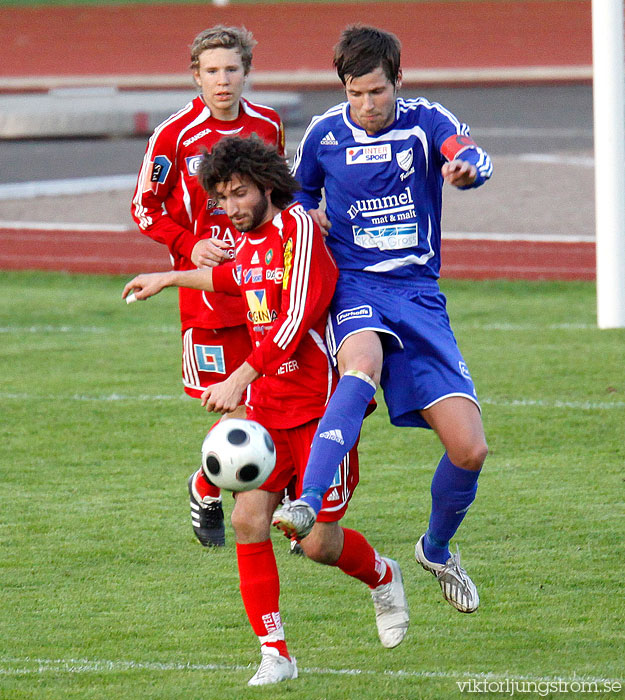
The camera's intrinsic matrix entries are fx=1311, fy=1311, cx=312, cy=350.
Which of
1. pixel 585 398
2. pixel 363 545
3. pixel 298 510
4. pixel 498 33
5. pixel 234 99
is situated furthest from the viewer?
pixel 498 33

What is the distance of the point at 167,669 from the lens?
4.26 m

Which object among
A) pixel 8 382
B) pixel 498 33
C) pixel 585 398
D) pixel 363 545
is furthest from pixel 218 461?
pixel 498 33

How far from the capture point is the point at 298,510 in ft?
12.6

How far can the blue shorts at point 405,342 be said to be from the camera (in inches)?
181

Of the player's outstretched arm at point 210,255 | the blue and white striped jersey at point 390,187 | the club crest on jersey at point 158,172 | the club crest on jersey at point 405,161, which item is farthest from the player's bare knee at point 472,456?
the club crest on jersey at point 158,172

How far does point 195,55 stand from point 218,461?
238 centimetres

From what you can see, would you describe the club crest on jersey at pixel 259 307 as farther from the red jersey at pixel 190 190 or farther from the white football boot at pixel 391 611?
the red jersey at pixel 190 190

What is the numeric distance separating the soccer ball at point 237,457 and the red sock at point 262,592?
0.23 m

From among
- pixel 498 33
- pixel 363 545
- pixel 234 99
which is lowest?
pixel 363 545

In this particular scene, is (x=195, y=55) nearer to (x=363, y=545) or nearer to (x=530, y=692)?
(x=363, y=545)

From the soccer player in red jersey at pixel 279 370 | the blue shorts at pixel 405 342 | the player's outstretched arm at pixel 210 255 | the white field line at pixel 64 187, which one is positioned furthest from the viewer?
the white field line at pixel 64 187

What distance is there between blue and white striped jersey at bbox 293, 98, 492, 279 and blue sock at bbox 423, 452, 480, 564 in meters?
0.73

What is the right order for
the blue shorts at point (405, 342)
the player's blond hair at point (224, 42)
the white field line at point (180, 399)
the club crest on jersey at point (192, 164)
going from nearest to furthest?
the blue shorts at point (405, 342) → the player's blond hair at point (224, 42) → the club crest on jersey at point (192, 164) → the white field line at point (180, 399)

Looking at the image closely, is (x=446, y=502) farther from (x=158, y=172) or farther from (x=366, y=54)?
(x=158, y=172)
